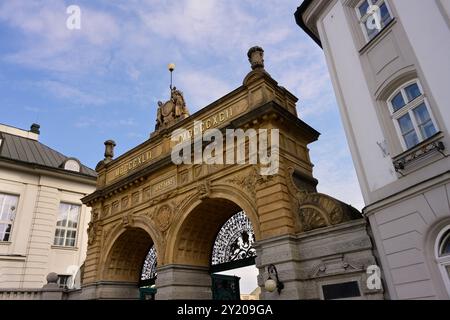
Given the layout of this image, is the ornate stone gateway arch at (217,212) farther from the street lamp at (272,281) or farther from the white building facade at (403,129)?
the white building facade at (403,129)

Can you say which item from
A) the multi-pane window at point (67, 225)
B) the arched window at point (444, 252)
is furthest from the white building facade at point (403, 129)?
the multi-pane window at point (67, 225)

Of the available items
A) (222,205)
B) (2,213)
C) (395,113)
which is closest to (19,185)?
(2,213)

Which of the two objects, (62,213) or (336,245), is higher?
(62,213)

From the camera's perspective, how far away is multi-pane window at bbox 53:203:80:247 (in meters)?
22.8

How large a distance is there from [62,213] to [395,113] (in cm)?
2181

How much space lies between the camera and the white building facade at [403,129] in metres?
6.77

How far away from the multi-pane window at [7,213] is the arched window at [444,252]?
22.4 metres

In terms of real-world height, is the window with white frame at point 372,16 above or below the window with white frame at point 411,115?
above

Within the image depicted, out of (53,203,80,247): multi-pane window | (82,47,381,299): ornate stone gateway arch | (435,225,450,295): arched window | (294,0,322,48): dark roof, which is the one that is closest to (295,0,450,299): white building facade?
(435,225,450,295): arched window

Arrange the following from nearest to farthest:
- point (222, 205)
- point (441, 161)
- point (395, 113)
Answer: point (441, 161), point (395, 113), point (222, 205)

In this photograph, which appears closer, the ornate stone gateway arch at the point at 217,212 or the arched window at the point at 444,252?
the arched window at the point at 444,252

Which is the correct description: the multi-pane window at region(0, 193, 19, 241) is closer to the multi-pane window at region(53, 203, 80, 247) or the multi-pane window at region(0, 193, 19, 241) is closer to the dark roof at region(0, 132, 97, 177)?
the dark roof at region(0, 132, 97, 177)
